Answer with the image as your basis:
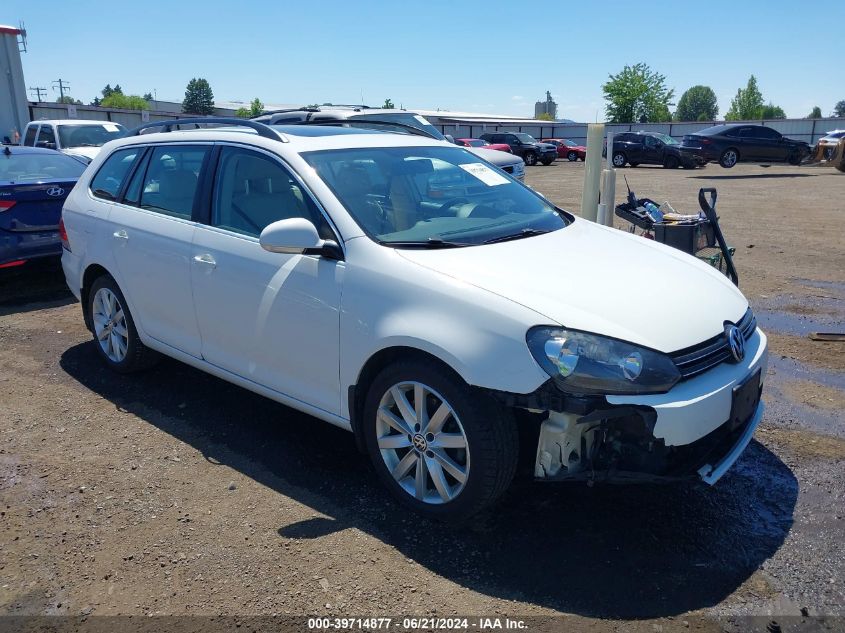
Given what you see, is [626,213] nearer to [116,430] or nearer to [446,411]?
[446,411]

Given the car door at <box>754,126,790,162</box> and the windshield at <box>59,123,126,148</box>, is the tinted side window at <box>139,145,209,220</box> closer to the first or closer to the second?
the windshield at <box>59,123,126,148</box>

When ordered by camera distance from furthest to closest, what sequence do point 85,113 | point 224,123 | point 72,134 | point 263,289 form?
point 85,113
point 72,134
point 224,123
point 263,289

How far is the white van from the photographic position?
15.4 m

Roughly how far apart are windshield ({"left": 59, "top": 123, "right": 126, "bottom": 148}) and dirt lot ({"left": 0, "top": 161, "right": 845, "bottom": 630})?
1242cm

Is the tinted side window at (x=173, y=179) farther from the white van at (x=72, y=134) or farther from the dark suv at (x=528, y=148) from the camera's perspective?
the dark suv at (x=528, y=148)

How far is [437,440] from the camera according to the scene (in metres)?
3.19

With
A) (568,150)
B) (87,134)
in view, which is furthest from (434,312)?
(568,150)

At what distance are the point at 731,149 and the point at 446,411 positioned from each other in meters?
A: 26.8

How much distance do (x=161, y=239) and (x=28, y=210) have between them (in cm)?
375

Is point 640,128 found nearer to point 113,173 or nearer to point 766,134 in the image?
point 766,134

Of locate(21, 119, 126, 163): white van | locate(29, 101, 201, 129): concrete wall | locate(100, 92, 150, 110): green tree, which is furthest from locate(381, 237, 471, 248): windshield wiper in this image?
locate(100, 92, 150, 110): green tree

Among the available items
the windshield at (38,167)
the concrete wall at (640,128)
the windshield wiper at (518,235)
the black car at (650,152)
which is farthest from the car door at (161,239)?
the concrete wall at (640,128)

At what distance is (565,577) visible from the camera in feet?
9.65

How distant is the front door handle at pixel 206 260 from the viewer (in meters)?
4.09
